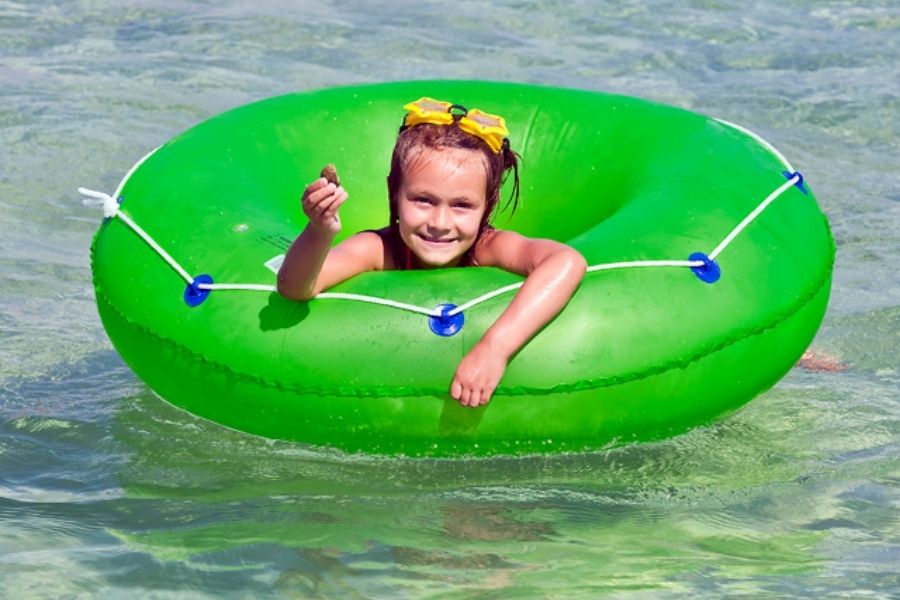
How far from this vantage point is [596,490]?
12.8 feet

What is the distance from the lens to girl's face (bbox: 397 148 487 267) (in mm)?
3900

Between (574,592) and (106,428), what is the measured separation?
1603 millimetres

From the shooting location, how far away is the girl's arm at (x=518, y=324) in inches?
140

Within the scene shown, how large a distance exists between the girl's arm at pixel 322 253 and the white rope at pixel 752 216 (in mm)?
863

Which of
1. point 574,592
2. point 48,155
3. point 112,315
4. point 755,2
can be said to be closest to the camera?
point 574,592

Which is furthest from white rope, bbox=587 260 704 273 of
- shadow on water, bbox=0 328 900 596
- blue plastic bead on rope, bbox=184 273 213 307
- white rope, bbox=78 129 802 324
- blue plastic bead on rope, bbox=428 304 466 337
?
blue plastic bead on rope, bbox=184 273 213 307

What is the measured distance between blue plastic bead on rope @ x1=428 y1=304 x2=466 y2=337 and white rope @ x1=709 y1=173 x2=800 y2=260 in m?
0.67

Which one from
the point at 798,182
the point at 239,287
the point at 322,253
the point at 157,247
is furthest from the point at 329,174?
the point at 798,182

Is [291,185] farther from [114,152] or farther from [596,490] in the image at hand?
[114,152]

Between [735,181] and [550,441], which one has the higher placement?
[735,181]

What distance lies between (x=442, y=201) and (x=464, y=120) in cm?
24

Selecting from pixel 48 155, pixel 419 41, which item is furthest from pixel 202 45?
pixel 48 155

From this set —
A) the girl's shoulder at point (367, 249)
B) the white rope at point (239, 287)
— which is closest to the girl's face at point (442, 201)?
the girl's shoulder at point (367, 249)

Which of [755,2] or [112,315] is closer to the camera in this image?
[112,315]
